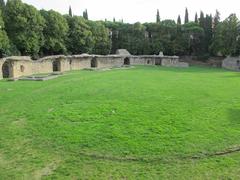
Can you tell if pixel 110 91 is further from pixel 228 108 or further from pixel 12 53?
pixel 12 53

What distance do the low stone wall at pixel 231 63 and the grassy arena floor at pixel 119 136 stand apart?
119 feet

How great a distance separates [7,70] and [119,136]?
24.7m

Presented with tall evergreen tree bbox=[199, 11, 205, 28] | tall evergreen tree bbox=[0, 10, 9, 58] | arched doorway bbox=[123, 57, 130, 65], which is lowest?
arched doorway bbox=[123, 57, 130, 65]

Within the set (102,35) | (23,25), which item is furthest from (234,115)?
(102,35)

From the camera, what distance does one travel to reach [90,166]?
9234 millimetres

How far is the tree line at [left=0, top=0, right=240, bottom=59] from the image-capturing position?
40.1m

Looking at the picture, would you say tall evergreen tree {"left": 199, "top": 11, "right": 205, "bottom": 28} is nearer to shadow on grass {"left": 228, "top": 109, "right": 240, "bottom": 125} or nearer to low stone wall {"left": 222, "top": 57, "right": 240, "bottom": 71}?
low stone wall {"left": 222, "top": 57, "right": 240, "bottom": 71}

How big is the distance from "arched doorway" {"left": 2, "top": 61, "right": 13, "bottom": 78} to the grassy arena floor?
1387 cm

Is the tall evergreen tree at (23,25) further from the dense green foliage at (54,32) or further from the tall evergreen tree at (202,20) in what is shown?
the tall evergreen tree at (202,20)

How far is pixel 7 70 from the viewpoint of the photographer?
33000 mm

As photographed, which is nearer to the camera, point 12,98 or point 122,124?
point 122,124

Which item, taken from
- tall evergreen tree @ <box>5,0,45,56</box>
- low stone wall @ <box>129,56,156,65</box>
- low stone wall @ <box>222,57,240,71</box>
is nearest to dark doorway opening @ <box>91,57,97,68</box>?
low stone wall @ <box>129,56,156,65</box>

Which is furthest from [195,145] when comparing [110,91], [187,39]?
[187,39]

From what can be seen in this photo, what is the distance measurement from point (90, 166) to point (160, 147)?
8.38 feet
